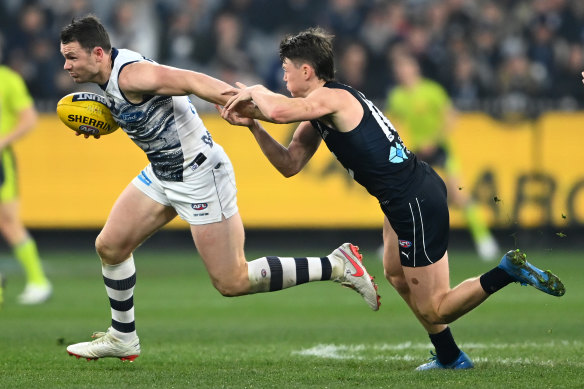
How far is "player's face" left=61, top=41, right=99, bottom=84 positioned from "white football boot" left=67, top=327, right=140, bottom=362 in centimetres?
178

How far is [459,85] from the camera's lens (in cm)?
1683

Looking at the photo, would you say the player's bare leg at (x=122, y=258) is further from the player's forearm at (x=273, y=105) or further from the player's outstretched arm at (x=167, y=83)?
the player's forearm at (x=273, y=105)

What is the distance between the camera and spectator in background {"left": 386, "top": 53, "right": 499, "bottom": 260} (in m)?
15.5

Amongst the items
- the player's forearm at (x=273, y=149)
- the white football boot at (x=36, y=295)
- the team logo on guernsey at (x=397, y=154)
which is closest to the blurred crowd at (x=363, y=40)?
the white football boot at (x=36, y=295)

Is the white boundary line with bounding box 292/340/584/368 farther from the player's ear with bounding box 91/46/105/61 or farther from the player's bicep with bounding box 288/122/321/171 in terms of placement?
the player's ear with bounding box 91/46/105/61

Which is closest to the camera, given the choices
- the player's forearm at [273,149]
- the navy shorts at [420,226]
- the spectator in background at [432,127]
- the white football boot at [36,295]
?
the navy shorts at [420,226]

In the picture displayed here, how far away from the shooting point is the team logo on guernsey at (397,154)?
6.52m

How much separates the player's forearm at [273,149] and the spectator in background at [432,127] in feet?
28.1

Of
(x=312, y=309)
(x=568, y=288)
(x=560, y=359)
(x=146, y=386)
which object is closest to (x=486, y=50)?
(x=568, y=288)

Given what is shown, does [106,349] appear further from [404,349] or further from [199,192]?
[404,349]

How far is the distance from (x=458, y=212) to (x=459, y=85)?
2226 mm

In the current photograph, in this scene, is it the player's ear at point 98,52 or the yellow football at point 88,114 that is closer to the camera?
the player's ear at point 98,52

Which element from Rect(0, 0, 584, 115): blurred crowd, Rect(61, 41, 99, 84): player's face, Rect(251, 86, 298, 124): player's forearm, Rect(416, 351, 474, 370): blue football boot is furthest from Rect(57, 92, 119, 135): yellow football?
Rect(0, 0, 584, 115): blurred crowd

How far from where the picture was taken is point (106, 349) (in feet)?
23.3
